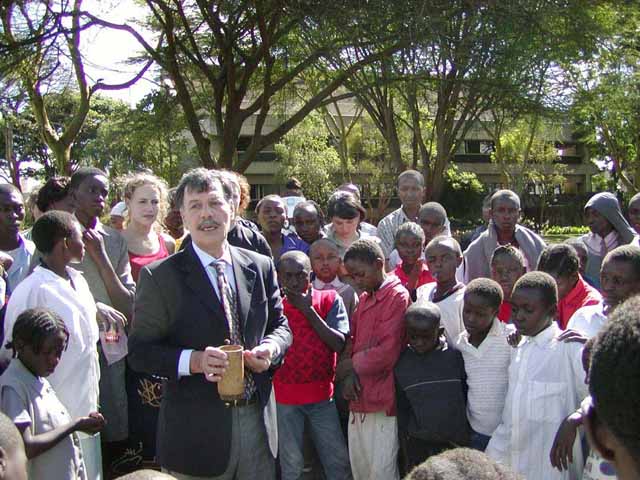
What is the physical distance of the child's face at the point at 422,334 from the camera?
3828mm

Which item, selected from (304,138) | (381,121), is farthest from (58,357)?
(304,138)

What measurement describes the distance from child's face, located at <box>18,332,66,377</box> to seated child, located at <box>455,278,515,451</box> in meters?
2.17

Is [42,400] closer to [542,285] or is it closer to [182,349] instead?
[182,349]

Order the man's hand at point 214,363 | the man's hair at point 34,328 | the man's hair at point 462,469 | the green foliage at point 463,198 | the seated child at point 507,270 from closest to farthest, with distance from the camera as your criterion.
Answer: the man's hair at point 462,469 < the man's hand at point 214,363 < the man's hair at point 34,328 < the seated child at point 507,270 < the green foliage at point 463,198

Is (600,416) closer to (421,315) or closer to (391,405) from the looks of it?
(421,315)

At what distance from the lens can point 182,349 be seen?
2703 millimetres

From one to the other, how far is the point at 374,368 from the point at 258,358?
1415 mm

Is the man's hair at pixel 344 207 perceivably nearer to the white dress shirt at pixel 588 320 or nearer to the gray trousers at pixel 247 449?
the white dress shirt at pixel 588 320

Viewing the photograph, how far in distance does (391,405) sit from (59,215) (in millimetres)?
2210

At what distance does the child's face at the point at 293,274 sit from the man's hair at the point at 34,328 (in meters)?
1.46

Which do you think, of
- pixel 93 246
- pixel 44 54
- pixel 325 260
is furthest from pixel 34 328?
pixel 44 54

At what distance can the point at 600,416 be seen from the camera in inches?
49.5

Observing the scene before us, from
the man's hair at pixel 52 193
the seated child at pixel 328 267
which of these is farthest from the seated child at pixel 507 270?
the man's hair at pixel 52 193

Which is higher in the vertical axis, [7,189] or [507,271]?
[7,189]
